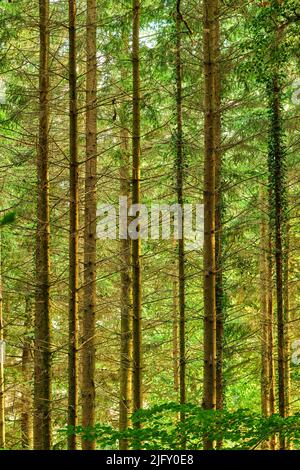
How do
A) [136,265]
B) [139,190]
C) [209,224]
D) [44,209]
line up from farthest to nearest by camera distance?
[139,190] → [136,265] → [44,209] → [209,224]

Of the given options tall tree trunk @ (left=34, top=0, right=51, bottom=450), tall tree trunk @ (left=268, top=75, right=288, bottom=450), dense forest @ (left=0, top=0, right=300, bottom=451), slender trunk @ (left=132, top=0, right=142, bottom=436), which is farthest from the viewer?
tall tree trunk @ (left=268, top=75, right=288, bottom=450)

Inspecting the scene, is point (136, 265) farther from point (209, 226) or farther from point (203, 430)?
point (203, 430)

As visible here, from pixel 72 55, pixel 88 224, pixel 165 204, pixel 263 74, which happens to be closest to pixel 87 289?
pixel 88 224

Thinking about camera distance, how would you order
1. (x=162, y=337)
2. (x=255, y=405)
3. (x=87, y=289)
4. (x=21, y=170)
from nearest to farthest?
(x=87, y=289) < (x=21, y=170) < (x=255, y=405) < (x=162, y=337)

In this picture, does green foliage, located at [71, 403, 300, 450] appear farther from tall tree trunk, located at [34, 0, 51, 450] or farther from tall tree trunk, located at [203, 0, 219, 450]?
tall tree trunk, located at [34, 0, 51, 450]

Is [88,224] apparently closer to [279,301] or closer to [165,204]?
[279,301]

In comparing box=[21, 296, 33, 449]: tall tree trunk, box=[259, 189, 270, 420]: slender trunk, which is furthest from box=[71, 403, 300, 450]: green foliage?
box=[21, 296, 33, 449]: tall tree trunk

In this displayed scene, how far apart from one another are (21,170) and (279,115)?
6579 millimetres

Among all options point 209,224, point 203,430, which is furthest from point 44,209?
point 203,430

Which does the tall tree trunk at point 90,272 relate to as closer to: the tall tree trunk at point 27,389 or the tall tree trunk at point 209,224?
the tall tree trunk at point 209,224

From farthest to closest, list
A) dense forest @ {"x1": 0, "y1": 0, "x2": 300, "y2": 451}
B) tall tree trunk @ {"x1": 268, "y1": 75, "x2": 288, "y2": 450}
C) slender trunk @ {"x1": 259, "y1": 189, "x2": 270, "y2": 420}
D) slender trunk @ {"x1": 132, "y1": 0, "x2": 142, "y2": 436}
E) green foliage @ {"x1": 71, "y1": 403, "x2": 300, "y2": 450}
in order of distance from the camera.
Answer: slender trunk @ {"x1": 259, "y1": 189, "x2": 270, "y2": 420} → tall tree trunk @ {"x1": 268, "y1": 75, "x2": 288, "y2": 450} → slender trunk @ {"x1": 132, "y1": 0, "x2": 142, "y2": 436} → dense forest @ {"x1": 0, "y1": 0, "x2": 300, "y2": 451} → green foliage @ {"x1": 71, "y1": 403, "x2": 300, "y2": 450}

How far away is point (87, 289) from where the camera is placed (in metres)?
10.0
